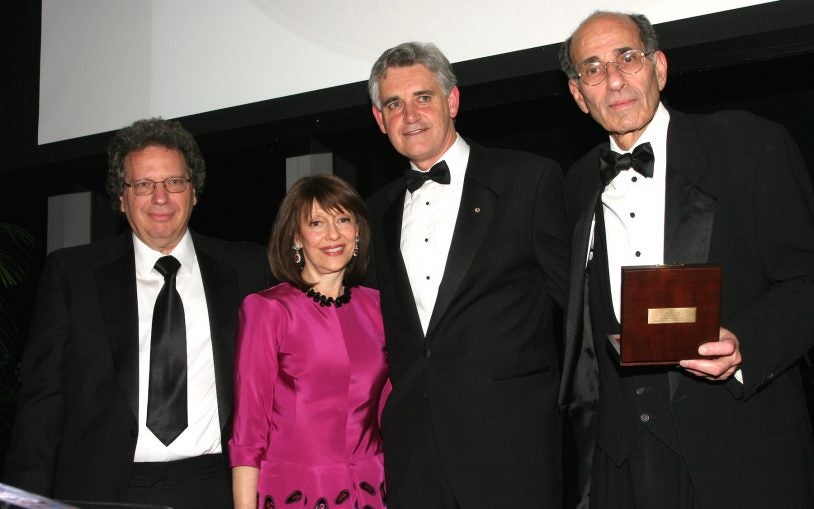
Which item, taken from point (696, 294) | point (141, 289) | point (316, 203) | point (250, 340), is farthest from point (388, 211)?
point (696, 294)

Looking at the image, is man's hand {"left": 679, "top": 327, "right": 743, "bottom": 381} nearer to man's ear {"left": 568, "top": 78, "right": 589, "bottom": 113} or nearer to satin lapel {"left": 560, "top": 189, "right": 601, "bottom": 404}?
satin lapel {"left": 560, "top": 189, "right": 601, "bottom": 404}

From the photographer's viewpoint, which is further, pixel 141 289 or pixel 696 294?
pixel 141 289

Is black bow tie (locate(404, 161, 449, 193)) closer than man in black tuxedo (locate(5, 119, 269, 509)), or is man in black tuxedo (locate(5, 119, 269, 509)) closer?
man in black tuxedo (locate(5, 119, 269, 509))

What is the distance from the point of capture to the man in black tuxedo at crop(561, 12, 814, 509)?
184 cm

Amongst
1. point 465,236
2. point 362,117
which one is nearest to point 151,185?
point 465,236

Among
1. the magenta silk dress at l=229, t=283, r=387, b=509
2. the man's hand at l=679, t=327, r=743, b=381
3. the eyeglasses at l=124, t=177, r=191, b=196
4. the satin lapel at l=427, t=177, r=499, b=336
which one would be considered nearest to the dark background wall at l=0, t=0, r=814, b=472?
the satin lapel at l=427, t=177, r=499, b=336

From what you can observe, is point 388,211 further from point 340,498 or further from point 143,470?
point 143,470

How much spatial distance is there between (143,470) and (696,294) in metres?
1.74

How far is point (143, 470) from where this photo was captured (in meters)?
2.34

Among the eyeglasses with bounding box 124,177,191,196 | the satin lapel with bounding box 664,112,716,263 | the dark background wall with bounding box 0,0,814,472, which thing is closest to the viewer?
the satin lapel with bounding box 664,112,716,263

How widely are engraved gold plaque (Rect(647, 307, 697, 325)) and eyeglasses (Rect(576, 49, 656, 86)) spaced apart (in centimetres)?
88

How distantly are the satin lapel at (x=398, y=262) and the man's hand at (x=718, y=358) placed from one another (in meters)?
0.89

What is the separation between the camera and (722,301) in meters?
1.95

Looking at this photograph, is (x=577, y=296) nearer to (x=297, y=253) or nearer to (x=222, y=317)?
(x=297, y=253)
